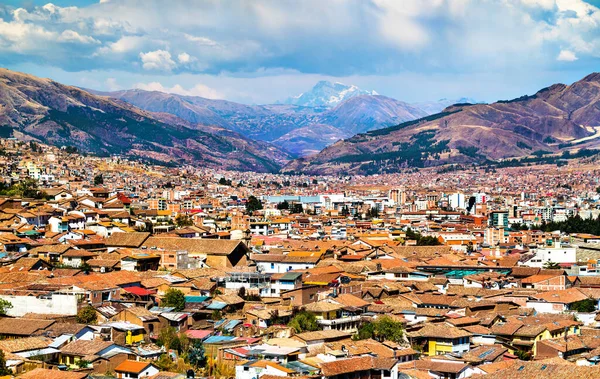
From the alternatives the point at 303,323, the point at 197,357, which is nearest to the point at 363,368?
the point at 197,357

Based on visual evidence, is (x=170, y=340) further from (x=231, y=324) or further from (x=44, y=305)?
(x=44, y=305)

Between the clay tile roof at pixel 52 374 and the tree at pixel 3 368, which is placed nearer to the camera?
the clay tile roof at pixel 52 374

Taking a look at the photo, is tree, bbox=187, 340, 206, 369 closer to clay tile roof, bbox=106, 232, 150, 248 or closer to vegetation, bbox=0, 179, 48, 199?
clay tile roof, bbox=106, 232, 150, 248

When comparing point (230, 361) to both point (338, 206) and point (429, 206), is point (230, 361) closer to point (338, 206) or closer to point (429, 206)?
point (338, 206)

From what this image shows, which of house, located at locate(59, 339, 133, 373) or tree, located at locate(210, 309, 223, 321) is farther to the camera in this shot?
tree, located at locate(210, 309, 223, 321)

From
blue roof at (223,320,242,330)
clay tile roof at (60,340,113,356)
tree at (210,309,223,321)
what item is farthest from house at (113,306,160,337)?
clay tile roof at (60,340,113,356)

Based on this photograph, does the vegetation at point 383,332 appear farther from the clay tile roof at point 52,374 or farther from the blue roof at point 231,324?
the clay tile roof at point 52,374

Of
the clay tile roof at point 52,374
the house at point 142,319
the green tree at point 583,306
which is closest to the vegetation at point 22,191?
the house at point 142,319
